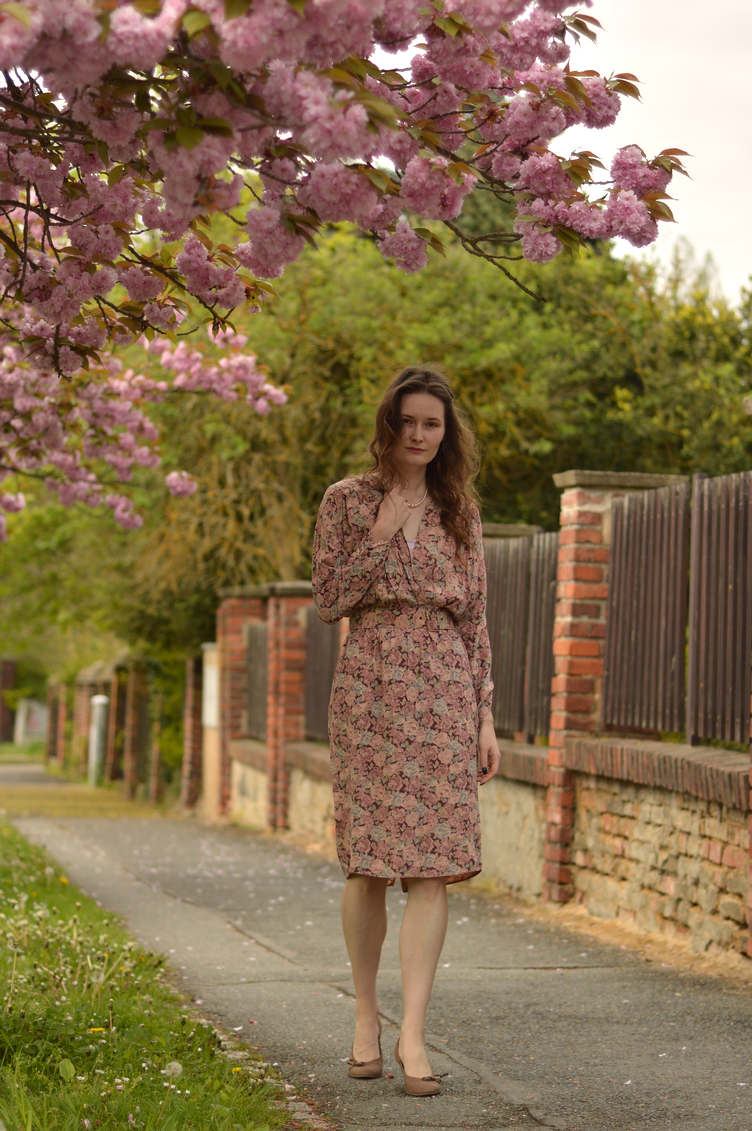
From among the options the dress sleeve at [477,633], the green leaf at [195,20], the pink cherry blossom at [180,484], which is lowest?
the dress sleeve at [477,633]

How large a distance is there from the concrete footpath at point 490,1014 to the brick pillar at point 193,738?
11300 mm

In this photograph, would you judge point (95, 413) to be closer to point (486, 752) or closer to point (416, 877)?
point (486, 752)

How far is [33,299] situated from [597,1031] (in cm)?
300

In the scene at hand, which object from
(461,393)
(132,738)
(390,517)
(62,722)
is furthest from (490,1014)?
(62,722)

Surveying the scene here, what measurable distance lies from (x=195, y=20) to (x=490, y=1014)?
11.6ft

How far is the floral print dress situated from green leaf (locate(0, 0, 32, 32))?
1.96 m

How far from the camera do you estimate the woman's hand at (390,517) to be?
12.8ft

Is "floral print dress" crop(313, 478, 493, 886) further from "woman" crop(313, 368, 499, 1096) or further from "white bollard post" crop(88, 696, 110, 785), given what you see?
"white bollard post" crop(88, 696, 110, 785)

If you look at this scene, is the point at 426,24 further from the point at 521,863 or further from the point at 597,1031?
the point at 521,863

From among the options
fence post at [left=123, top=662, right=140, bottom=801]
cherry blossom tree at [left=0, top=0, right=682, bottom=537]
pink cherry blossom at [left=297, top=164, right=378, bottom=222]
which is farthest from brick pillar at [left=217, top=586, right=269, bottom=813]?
pink cherry blossom at [left=297, top=164, right=378, bottom=222]

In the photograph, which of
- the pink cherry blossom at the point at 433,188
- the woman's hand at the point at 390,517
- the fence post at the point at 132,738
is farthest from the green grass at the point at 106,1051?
the fence post at the point at 132,738

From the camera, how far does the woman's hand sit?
3.91 m

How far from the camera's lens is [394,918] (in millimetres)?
7398

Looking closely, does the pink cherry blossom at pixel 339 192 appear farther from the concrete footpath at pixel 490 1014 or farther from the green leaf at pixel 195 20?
the concrete footpath at pixel 490 1014
